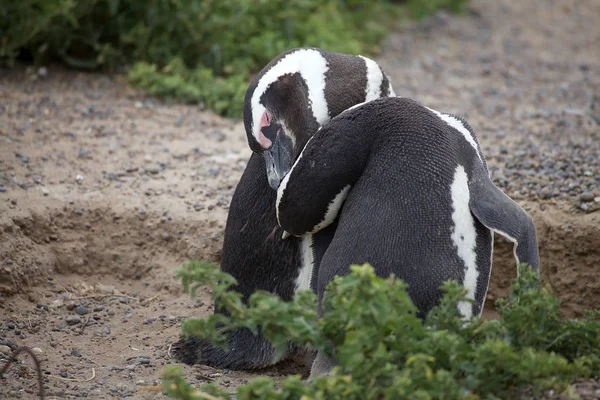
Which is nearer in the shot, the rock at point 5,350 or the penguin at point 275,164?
the penguin at point 275,164

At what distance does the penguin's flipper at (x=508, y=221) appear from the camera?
2230 mm

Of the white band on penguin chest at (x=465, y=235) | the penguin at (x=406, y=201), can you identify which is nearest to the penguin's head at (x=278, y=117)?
the penguin at (x=406, y=201)

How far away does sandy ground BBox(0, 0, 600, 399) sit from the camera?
290cm

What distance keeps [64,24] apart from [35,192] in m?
1.63

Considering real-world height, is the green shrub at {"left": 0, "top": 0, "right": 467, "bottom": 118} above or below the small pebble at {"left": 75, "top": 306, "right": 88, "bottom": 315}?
above

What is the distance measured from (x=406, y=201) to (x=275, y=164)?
0.46 meters

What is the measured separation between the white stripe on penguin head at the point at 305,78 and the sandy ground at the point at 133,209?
33.7 inches

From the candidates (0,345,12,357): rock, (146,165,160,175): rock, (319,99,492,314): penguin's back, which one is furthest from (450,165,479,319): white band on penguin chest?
(146,165,160,175): rock

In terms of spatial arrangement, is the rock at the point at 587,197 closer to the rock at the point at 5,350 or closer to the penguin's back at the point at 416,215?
the penguin's back at the point at 416,215

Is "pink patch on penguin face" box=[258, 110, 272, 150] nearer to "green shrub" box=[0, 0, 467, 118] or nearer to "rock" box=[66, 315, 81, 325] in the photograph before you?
"rock" box=[66, 315, 81, 325]

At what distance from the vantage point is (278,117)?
8.52 ft

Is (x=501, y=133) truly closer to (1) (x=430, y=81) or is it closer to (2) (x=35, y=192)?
(1) (x=430, y=81)

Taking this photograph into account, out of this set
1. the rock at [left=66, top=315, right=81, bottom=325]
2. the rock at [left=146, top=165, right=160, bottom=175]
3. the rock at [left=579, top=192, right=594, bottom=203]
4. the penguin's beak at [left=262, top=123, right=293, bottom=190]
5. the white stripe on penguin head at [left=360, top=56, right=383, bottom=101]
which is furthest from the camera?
the rock at [left=146, top=165, right=160, bottom=175]

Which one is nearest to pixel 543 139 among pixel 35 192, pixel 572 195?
pixel 572 195
